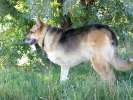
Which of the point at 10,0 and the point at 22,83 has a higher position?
the point at 10,0

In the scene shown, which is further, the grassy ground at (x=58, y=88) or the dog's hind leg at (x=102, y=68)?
the dog's hind leg at (x=102, y=68)

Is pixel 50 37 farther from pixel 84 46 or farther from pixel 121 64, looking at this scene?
pixel 121 64

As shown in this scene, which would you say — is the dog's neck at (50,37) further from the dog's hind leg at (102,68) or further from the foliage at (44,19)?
the dog's hind leg at (102,68)

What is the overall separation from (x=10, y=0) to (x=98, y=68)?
4192 millimetres

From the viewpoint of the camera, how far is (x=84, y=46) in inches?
400

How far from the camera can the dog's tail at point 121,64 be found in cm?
971

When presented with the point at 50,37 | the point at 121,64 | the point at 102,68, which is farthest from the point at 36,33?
the point at 121,64

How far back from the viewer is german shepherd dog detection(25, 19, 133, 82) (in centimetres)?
991

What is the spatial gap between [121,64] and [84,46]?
89 cm

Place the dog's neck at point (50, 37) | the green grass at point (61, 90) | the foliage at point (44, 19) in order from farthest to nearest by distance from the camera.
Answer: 1. the dog's neck at point (50, 37)
2. the foliage at point (44, 19)
3. the green grass at point (61, 90)

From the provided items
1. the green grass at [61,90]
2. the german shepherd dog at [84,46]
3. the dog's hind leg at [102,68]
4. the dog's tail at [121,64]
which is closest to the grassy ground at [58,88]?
the green grass at [61,90]

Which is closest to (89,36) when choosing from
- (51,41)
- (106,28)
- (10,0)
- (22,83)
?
(106,28)

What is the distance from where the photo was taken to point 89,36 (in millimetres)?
10055

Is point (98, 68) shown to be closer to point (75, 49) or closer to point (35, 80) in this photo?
point (75, 49)
